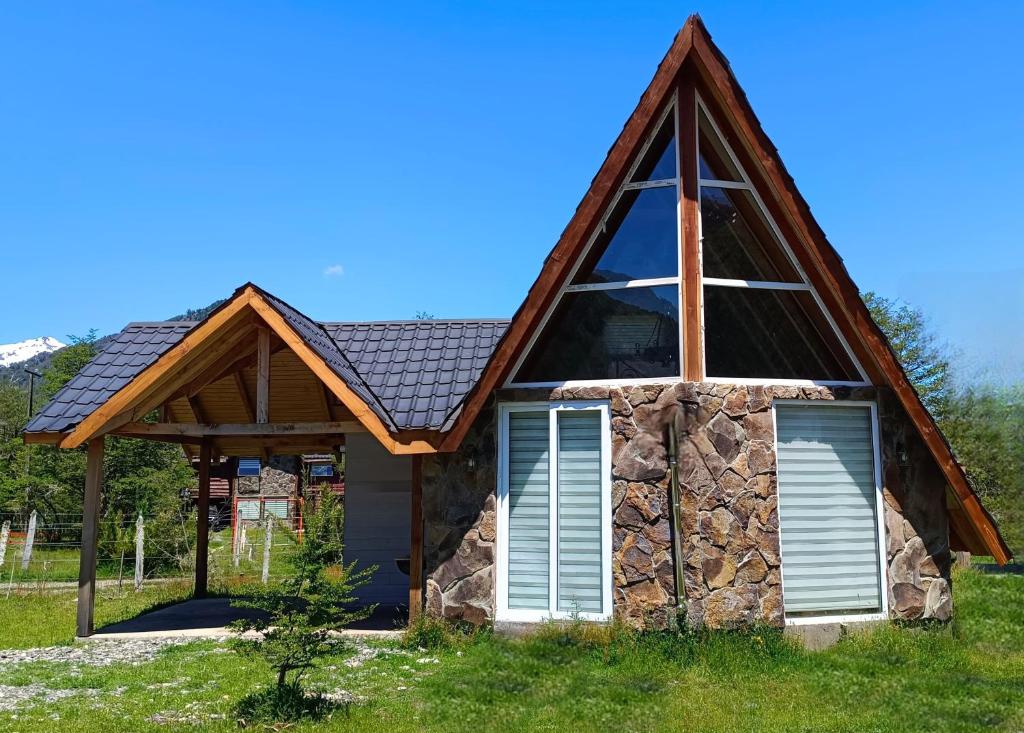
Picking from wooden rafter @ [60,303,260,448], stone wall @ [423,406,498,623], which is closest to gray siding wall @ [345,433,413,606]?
stone wall @ [423,406,498,623]

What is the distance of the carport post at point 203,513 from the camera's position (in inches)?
523

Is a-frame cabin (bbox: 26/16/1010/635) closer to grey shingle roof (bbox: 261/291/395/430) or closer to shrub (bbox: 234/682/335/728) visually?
grey shingle roof (bbox: 261/291/395/430)

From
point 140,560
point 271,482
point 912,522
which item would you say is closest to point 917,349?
point 912,522

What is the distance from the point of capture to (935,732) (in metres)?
5.94

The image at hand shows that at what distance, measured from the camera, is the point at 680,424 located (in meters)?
8.70

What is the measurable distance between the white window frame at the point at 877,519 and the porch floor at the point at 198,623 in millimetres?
4592

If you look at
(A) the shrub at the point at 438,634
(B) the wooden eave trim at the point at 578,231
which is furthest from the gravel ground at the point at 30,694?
(B) the wooden eave trim at the point at 578,231

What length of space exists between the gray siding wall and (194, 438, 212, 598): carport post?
2.32 meters

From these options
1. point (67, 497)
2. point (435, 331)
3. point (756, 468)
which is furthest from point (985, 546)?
point (67, 497)

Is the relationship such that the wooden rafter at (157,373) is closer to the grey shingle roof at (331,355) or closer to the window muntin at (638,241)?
the grey shingle roof at (331,355)

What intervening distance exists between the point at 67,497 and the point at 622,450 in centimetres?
2851

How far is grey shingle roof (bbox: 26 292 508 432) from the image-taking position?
9500 millimetres

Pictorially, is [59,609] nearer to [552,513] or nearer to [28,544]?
[28,544]

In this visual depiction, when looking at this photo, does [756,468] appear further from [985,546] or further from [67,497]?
[67,497]
